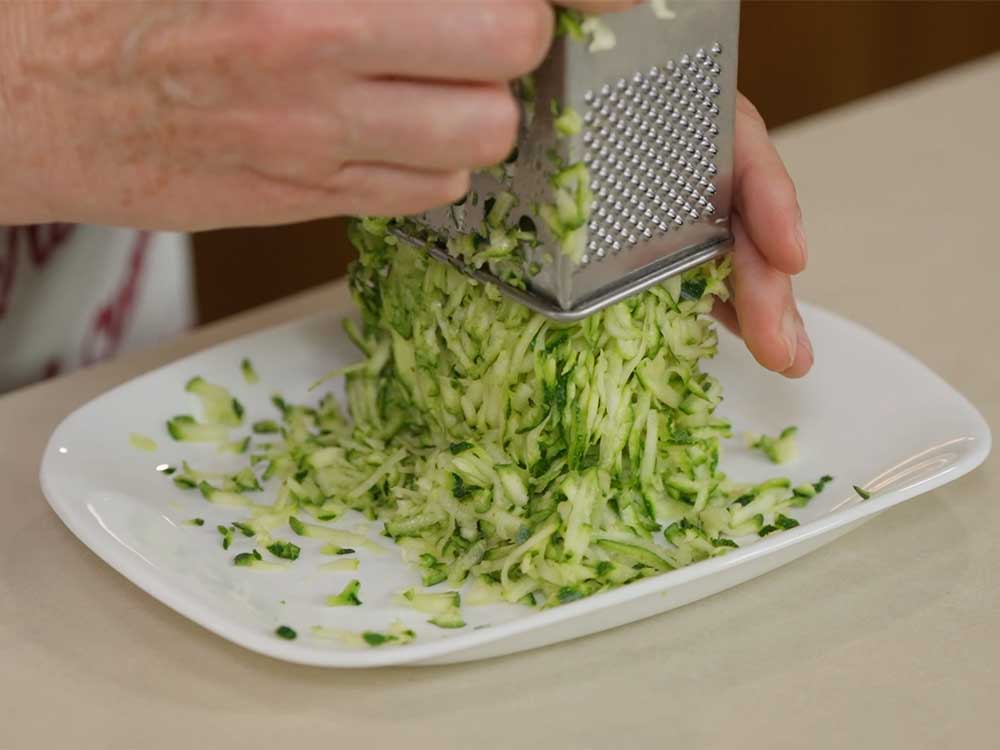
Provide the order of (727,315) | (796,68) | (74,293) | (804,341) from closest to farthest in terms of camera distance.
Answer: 1. (804,341)
2. (727,315)
3. (74,293)
4. (796,68)

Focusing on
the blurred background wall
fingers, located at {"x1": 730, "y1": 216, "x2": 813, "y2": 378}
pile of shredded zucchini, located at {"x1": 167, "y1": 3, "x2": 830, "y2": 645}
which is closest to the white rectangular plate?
pile of shredded zucchini, located at {"x1": 167, "y1": 3, "x2": 830, "y2": 645}

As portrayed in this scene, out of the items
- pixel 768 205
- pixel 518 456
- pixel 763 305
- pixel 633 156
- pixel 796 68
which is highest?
pixel 633 156

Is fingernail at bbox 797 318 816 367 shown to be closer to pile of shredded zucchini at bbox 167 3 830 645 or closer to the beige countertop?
pile of shredded zucchini at bbox 167 3 830 645

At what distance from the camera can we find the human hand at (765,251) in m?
1.62

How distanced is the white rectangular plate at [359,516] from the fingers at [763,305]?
0.43 ft

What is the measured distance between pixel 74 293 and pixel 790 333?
116 centimetres

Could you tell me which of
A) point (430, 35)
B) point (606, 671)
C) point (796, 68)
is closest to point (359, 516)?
point (606, 671)

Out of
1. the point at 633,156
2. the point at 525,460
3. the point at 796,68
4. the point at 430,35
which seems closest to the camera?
the point at 430,35

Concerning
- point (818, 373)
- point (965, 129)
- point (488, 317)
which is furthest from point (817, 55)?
point (488, 317)

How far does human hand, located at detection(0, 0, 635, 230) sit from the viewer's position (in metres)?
1.22

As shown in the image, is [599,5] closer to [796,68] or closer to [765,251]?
[765,251]

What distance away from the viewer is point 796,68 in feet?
14.1

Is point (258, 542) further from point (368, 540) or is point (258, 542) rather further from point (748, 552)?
point (748, 552)

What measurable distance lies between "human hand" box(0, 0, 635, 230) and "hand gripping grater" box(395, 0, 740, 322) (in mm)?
100
